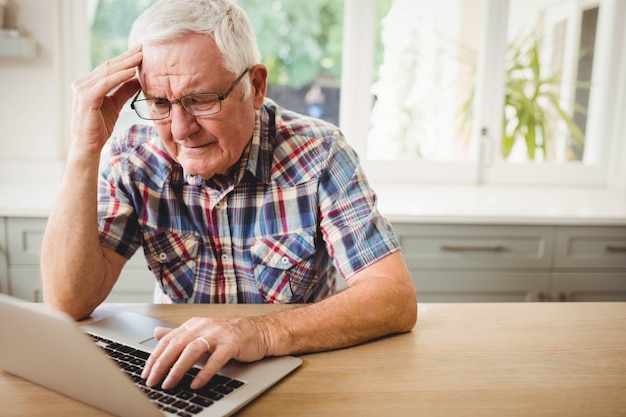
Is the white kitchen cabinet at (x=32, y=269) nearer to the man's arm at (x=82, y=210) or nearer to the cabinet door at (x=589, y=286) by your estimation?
the man's arm at (x=82, y=210)

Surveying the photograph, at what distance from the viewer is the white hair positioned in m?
1.10

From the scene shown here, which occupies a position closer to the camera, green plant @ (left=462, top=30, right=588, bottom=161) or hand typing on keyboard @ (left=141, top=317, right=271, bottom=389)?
hand typing on keyboard @ (left=141, top=317, right=271, bottom=389)

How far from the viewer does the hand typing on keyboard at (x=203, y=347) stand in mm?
831

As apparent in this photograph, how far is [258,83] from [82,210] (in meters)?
0.46

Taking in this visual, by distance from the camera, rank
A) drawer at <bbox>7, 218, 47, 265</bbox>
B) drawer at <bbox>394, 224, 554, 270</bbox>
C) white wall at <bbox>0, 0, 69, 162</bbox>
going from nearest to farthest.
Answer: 1. drawer at <bbox>7, 218, 47, 265</bbox>
2. drawer at <bbox>394, 224, 554, 270</bbox>
3. white wall at <bbox>0, 0, 69, 162</bbox>

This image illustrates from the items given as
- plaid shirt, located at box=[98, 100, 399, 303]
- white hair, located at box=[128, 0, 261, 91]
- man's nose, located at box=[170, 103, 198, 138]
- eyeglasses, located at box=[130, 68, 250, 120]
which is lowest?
plaid shirt, located at box=[98, 100, 399, 303]

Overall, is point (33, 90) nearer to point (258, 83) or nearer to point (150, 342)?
point (258, 83)

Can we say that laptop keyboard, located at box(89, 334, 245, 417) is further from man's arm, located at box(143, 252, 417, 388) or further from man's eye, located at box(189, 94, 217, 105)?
man's eye, located at box(189, 94, 217, 105)

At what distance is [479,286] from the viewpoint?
7.27 ft

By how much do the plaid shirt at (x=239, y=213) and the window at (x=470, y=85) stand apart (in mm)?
1477

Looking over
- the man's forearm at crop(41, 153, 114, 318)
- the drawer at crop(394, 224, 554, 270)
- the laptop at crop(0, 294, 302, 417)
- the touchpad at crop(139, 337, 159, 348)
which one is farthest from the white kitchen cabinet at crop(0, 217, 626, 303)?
the laptop at crop(0, 294, 302, 417)

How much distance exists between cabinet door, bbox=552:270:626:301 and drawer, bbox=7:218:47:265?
190cm

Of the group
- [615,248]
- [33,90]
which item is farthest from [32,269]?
[615,248]

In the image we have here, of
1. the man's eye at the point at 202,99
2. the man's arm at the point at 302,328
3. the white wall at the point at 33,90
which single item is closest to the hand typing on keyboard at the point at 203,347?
the man's arm at the point at 302,328
